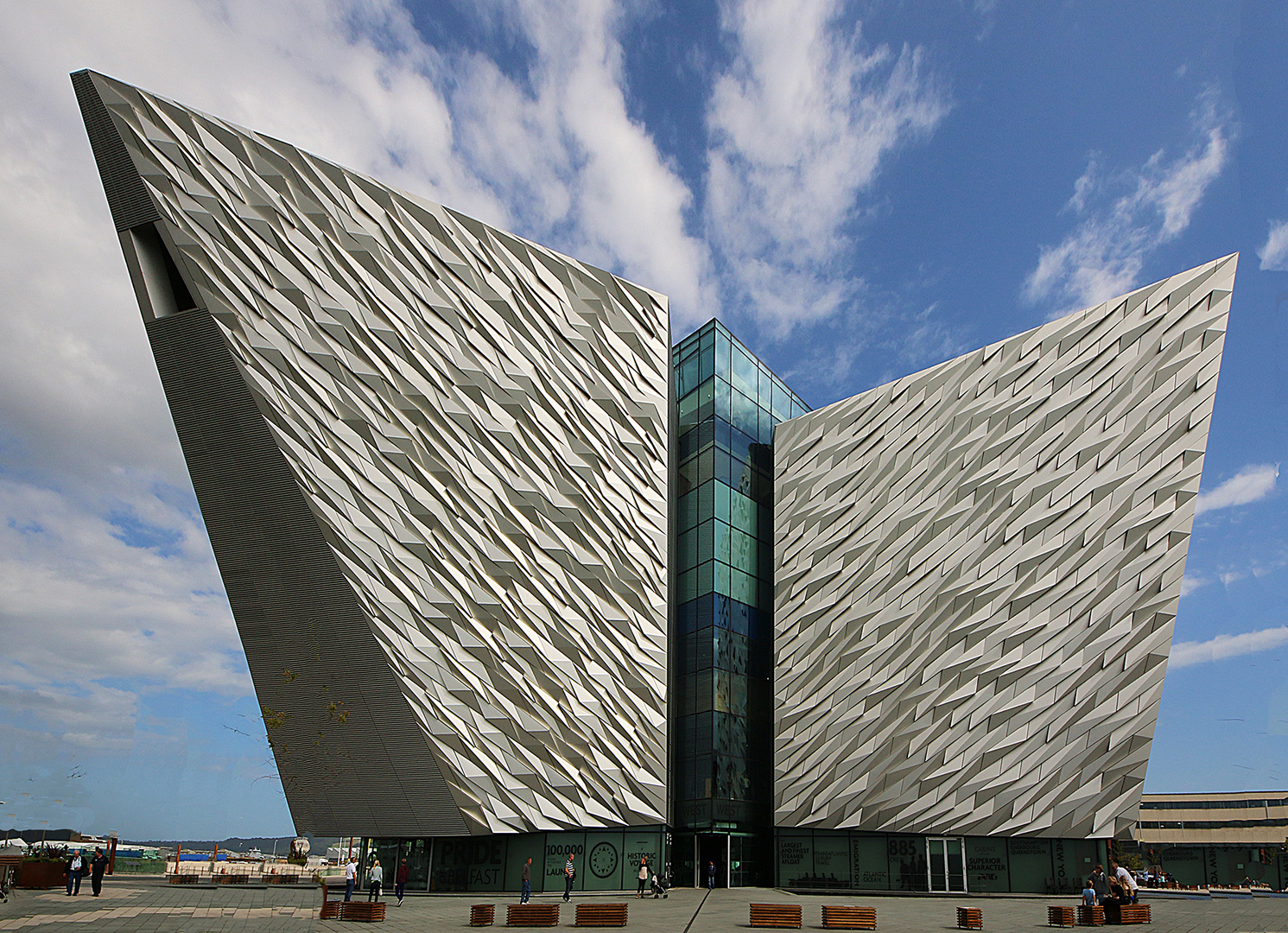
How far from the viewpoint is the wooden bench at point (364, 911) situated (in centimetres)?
1822

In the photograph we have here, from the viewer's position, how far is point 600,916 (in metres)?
17.8

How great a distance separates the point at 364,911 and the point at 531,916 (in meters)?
3.70

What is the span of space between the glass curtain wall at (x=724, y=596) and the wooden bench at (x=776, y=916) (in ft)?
46.9

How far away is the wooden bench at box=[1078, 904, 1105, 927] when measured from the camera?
60.1ft

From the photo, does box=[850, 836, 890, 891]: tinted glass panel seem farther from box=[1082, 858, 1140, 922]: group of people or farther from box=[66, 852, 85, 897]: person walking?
box=[66, 852, 85, 897]: person walking

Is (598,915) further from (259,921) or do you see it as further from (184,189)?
(184,189)

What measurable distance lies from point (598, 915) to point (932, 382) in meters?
23.9

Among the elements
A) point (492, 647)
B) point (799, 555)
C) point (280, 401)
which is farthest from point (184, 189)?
point (799, 555)

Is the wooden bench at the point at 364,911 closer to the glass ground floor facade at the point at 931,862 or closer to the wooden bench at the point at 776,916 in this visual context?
the wooden bench at the point at 776,916

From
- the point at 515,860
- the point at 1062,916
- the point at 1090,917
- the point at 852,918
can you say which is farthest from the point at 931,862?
the point at 852,918

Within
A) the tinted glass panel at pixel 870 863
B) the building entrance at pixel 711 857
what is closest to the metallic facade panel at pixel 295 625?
the building entrance at pixel 711 857

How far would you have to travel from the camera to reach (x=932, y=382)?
33.8m

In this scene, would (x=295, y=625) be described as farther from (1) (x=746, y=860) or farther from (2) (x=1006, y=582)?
(2) (x=1006, y=582)

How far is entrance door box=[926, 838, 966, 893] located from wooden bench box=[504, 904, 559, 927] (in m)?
17.4
